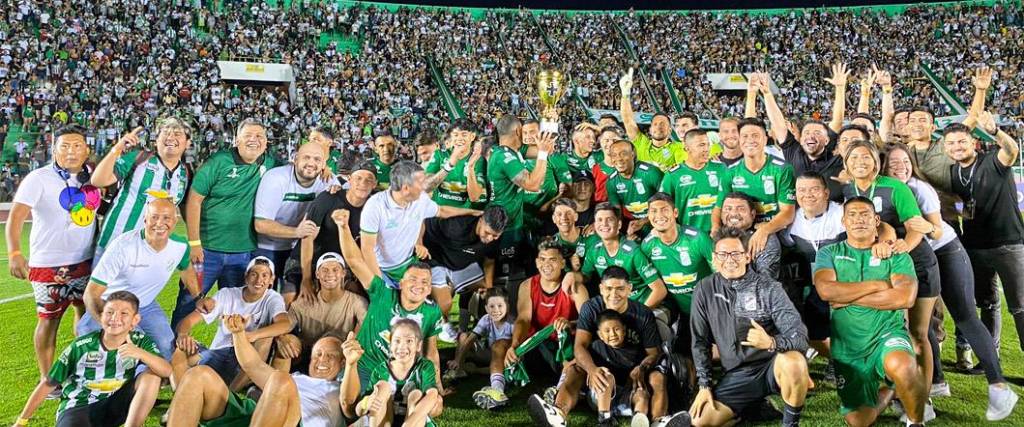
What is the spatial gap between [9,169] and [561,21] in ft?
80.7

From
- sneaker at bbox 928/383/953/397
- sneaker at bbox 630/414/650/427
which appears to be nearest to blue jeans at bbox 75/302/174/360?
sneaker at bbox 630/414/650/427

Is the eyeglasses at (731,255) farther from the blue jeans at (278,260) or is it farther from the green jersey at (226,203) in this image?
the green jersey at (226,203)

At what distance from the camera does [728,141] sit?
583 cm

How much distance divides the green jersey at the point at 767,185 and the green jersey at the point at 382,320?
7.68ft

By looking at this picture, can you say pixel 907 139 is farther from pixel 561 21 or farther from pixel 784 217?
pixel 561 21

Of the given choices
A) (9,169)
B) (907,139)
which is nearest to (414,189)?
(907,139)

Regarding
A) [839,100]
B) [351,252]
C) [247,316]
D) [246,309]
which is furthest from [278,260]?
[839,100]

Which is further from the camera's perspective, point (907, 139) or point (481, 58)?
point (481, 58)

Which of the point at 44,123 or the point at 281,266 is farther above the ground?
the point at 44,123

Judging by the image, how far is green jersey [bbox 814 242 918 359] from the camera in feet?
14.5

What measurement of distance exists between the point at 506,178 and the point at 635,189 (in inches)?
44.2

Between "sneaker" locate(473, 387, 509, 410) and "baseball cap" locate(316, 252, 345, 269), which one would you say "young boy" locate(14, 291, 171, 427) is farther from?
"sneaker" locate(473, 387, 509, 410)

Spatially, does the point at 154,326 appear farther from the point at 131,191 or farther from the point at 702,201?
the point at 702,201

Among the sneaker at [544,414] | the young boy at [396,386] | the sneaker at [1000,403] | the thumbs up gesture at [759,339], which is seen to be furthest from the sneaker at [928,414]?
the young boy at [396,386]
